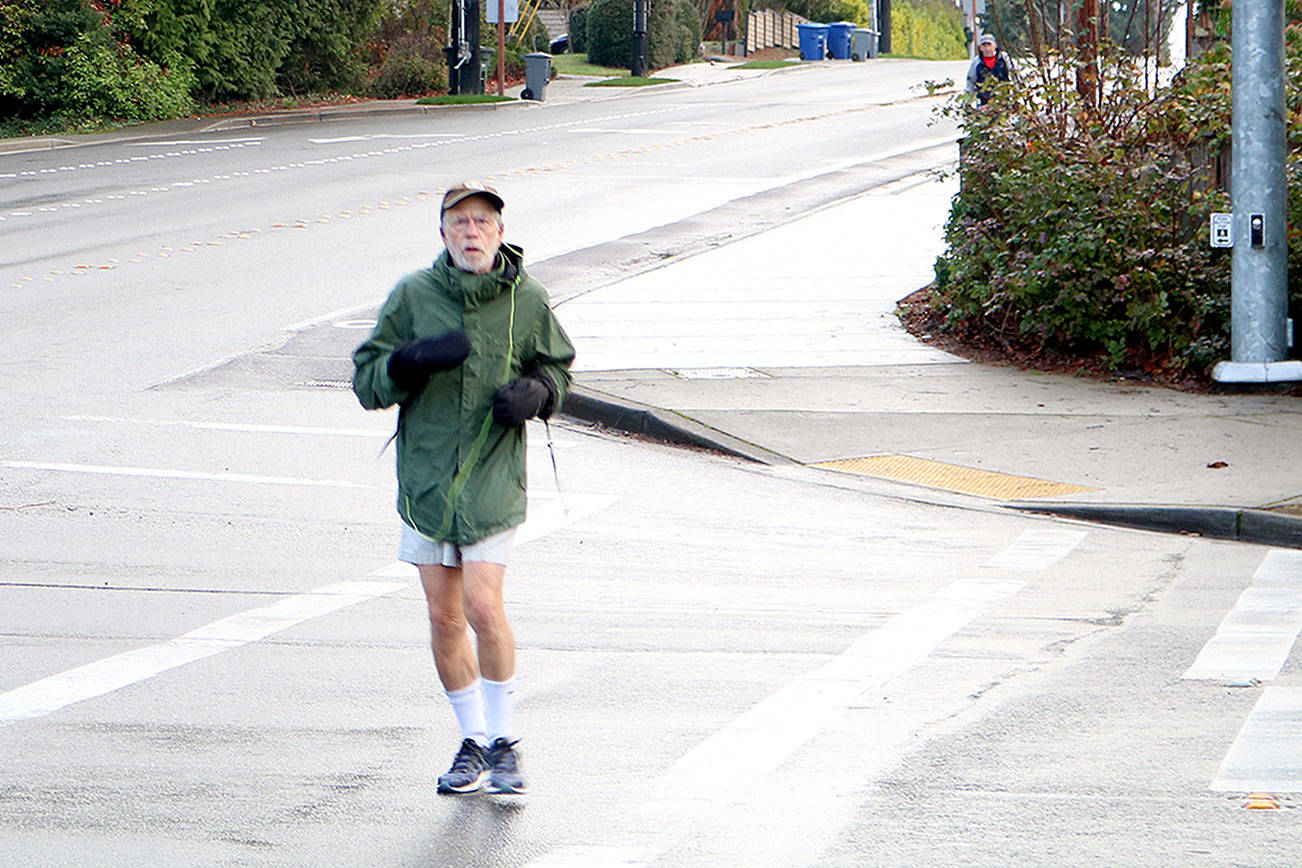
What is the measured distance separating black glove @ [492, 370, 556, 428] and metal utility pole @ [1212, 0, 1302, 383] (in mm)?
7700

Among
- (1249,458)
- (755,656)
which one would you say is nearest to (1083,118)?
(1249,458)

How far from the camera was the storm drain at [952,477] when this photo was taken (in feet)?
31.1

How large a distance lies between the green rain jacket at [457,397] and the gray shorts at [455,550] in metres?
0.03

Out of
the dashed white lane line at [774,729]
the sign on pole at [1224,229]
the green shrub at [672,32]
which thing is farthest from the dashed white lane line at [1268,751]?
the green shrub at [672,32]

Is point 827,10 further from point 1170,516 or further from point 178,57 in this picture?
point 1170,516

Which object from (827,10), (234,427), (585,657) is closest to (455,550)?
(585,657)

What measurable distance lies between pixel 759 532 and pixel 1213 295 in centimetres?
507

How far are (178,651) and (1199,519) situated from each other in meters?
4.94

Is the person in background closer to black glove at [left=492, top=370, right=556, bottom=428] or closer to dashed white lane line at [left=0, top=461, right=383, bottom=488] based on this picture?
dashed white lane line at [left=0, top=461, right=383, bottom=488]

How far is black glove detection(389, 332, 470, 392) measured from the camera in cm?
496

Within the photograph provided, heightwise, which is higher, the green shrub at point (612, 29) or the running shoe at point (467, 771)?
the green shrub at point (612, 29)

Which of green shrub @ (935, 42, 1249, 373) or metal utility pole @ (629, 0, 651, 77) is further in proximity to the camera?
metal utility pole @ (629, 0, 651, 77)

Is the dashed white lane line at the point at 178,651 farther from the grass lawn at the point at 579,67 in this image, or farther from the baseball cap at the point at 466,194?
the grass lawn at the point at 579,67

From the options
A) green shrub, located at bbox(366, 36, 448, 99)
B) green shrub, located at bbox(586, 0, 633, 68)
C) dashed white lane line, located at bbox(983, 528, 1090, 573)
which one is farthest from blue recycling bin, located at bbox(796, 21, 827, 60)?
dashed white lane line, located at bbox(983, 528, 1090, 573)
